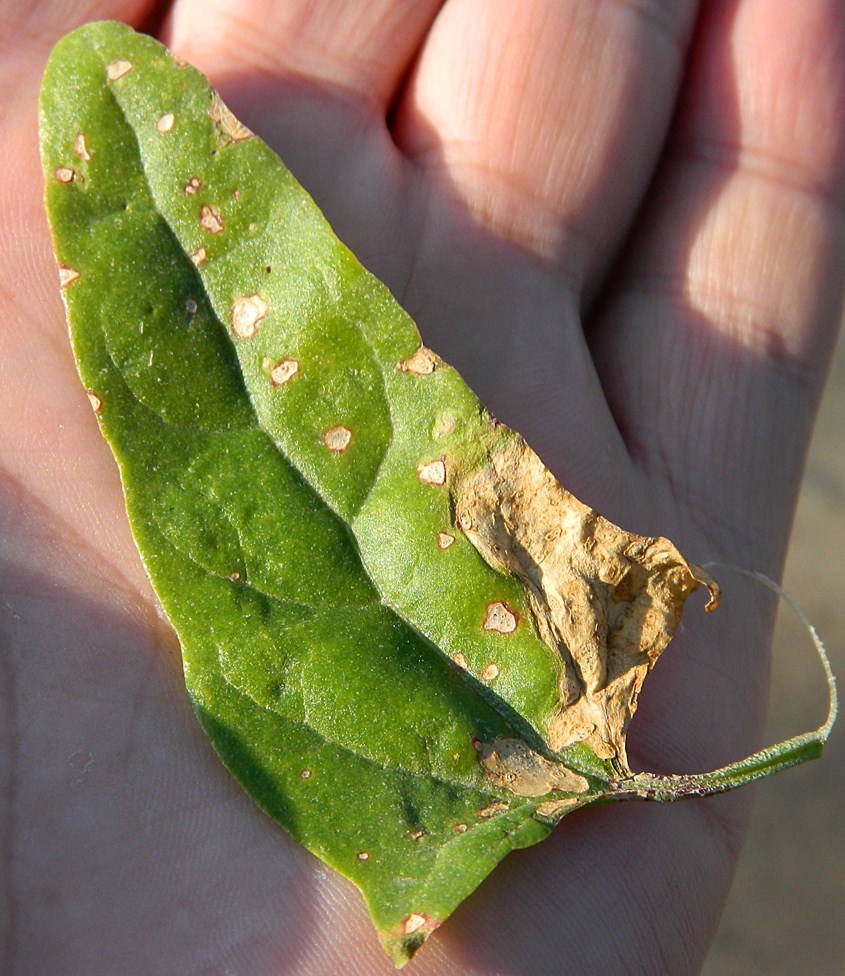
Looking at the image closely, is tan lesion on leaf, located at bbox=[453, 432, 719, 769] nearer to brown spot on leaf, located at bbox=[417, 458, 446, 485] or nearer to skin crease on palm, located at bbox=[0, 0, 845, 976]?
brown spot on leaf, located at bbox=[417, 458, 446, 485]

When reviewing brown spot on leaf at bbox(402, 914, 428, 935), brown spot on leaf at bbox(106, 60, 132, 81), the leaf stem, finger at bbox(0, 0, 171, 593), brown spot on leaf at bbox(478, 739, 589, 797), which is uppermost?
brown spot on leaf at bbox(106, 60, 132, 81)

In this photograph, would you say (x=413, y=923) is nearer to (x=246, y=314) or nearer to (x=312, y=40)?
(x=246, y=314)

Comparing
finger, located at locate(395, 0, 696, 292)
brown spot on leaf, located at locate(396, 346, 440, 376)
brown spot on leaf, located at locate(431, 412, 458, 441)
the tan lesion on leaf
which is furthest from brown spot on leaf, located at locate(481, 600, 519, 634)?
finger, located at locate(395, 0, 696, 292)

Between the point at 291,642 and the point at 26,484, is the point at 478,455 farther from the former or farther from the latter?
the point at 26,484

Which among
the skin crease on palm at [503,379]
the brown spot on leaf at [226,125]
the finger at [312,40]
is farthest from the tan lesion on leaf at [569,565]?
the finger at [312,40]

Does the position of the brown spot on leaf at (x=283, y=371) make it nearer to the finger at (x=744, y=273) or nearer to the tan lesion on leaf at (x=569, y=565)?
the tan lesion on leaf at (x=569, y=565)

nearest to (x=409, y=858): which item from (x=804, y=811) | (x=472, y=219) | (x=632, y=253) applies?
(x=472, y=219)

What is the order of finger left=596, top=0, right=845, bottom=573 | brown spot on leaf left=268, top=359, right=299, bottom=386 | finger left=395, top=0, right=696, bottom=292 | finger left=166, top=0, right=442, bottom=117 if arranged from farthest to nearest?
finger left=596, top=0, right=845, bottom=573 → finger left=395, top=0, right=696, bottom=292 → finger left=166, top=0, right=442, bottom=117 → brown spot on leaf left=268, top=359, right=299, bottom=386

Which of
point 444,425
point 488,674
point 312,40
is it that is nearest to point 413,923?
point 488,674
